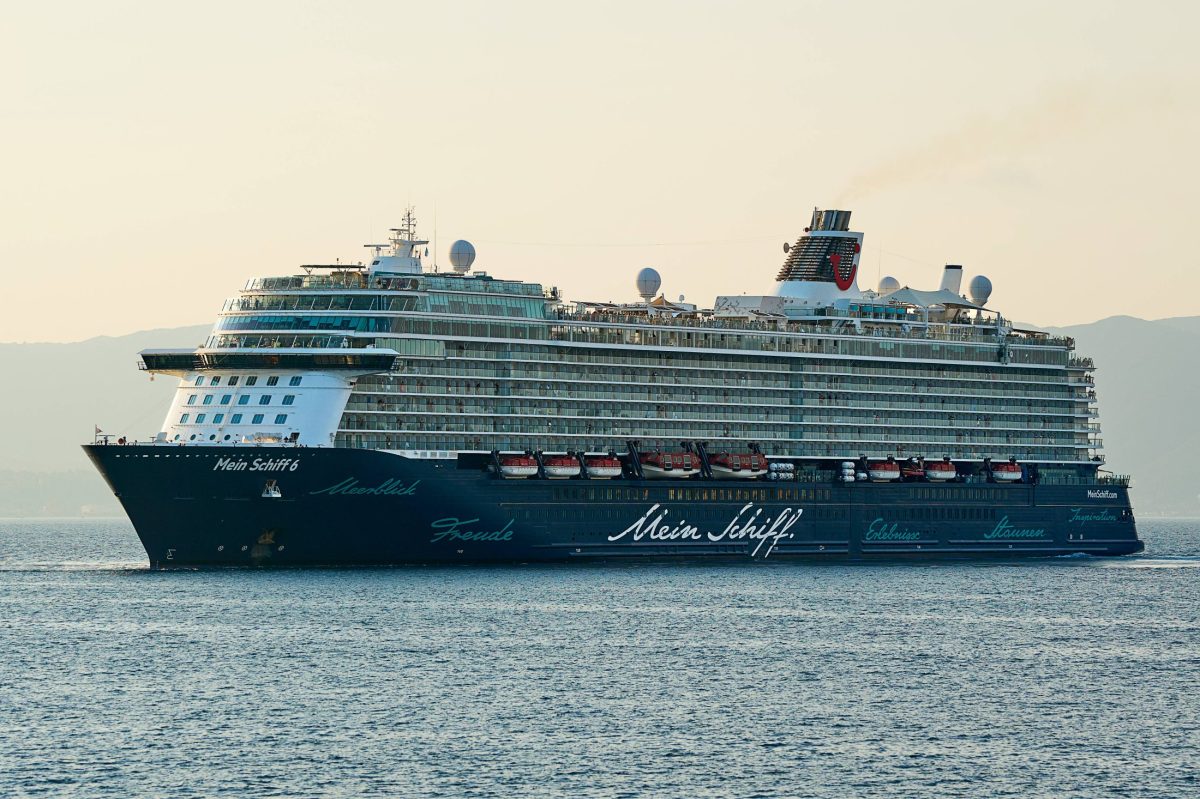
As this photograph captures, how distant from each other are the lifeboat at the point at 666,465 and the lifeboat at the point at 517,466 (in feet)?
26.3

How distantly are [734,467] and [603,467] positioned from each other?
8899mm

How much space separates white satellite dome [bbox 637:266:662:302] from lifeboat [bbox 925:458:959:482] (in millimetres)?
19464

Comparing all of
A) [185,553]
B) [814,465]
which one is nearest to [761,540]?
[814,465]

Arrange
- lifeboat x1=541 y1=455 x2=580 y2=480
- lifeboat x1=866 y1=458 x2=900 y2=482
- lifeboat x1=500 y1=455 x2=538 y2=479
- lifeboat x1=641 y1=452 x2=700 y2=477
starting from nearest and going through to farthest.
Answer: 1. lifeboat x1=500 y1=455 x2=538 y2=479
2. lifeboat x1=541 y1=455 x2=580 y2=480
3. lifeboat x1=641 y1=452 x2=700 y2=477
4. lifeboat x1=866 y1=458 x2=900 y2=482

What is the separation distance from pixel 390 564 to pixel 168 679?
32382 millimetres

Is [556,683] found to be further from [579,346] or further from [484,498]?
[579,346]

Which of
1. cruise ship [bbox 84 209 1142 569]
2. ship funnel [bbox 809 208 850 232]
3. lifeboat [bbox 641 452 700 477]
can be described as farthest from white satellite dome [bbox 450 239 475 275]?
ship funnel [bbox 809 208 850 232]

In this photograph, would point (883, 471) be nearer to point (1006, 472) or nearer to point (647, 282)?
point (1006, 472)

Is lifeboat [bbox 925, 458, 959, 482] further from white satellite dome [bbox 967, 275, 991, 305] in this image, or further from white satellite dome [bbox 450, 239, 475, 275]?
white satellite dome [bbox 450, 239, 475, 275]

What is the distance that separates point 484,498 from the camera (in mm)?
99188

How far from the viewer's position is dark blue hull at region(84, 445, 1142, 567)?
93250 millimetres

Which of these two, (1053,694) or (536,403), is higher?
(536,403)

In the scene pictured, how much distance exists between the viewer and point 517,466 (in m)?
101

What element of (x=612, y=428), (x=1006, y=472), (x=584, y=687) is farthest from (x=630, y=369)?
(x=584, y=687)
